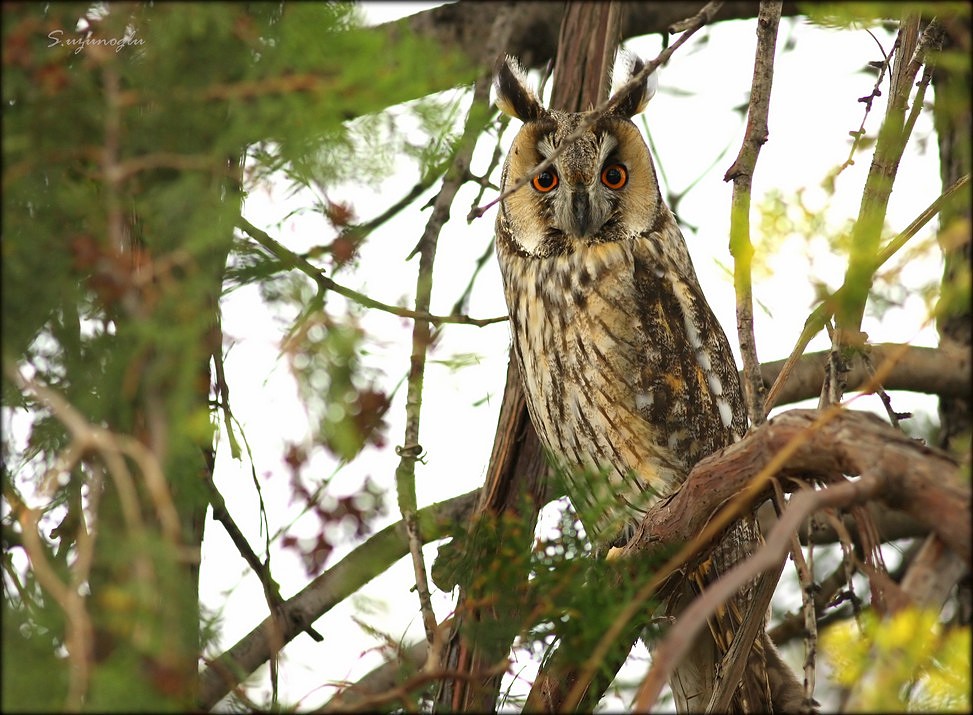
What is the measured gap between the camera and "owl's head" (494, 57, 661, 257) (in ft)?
8.77

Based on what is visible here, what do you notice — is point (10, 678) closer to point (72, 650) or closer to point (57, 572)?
point (72, 650)

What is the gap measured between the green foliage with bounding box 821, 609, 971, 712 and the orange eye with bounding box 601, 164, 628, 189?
1.77 meters

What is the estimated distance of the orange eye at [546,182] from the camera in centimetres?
276

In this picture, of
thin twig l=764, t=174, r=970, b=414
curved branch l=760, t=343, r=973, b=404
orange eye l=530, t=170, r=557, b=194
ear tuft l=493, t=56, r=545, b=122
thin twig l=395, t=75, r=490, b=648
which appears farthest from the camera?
curved branch l=760, t=343, r=973, b=404

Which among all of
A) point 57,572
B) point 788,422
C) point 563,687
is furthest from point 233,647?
point 788,422

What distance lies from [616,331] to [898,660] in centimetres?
165

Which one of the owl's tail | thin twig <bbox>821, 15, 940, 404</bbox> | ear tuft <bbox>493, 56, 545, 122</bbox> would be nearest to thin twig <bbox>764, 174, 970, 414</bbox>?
thin twig <bbox>821, 15, 940, 404</bbox>

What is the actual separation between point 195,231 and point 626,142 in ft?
Result: 6.30

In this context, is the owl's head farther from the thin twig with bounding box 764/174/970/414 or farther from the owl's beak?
the thin twig with bounding box 764/174/970/414

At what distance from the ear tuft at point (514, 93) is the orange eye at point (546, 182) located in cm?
25

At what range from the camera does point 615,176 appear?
2787 millimetres

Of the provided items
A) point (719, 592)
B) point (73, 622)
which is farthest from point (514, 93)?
point (73, 622)

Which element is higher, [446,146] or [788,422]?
[446,146]

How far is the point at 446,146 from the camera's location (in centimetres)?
162
